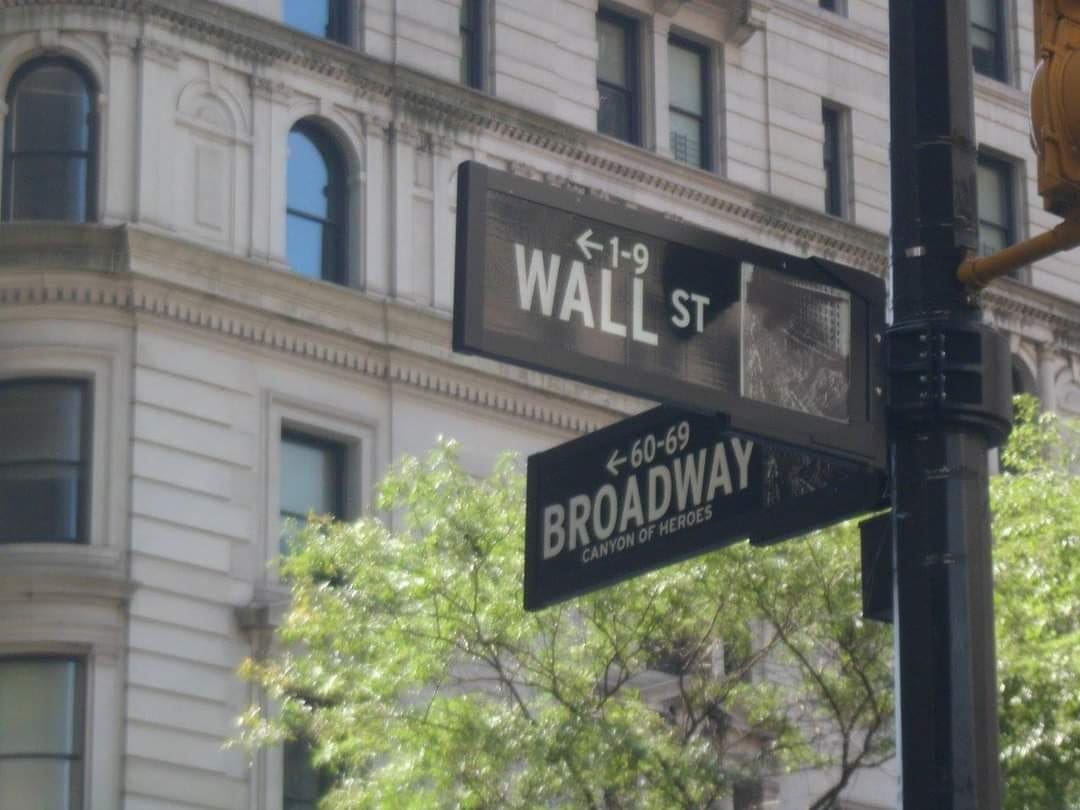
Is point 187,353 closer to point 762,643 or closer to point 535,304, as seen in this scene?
point 762,643

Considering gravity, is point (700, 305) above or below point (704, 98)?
below

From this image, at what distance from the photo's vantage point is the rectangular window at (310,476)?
28.9 m

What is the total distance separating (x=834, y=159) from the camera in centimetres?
3628

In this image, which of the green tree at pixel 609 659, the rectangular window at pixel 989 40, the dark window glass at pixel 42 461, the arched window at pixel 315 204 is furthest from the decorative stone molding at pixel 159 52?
the rectangular window at pixel 989 40

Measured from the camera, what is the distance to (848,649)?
19.7m

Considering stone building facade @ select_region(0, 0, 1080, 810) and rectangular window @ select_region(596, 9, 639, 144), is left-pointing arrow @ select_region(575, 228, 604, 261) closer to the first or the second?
stone building facade @ select_region(0, 0, 1080, 810)

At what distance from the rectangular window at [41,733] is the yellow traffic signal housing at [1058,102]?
69.2 feet

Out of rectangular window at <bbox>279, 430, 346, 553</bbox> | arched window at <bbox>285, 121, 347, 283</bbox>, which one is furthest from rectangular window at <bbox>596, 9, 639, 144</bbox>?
rectangular window at <bbox>279, 430, 346, 553</bbox>

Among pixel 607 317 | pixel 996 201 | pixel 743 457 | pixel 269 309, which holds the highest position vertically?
pixel 996 201

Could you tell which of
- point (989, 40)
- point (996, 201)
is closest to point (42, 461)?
point (996, 201)

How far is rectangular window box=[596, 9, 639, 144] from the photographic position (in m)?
33.5

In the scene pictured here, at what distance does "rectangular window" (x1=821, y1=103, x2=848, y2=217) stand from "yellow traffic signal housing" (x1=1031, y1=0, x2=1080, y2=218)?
2953 cm

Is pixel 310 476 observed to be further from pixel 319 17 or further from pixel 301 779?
pixel 319 17

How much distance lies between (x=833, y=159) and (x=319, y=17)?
29.2ft
